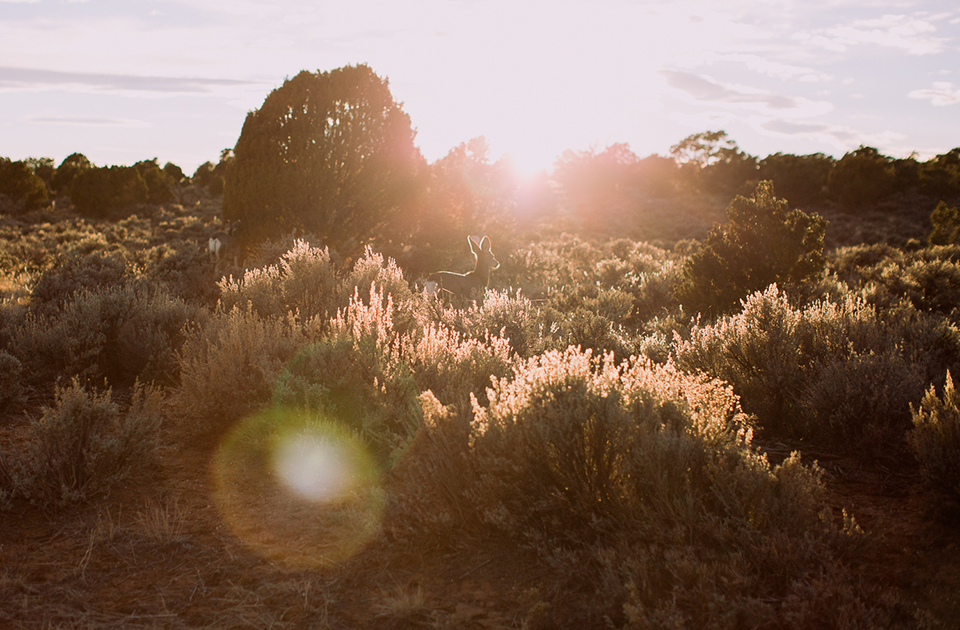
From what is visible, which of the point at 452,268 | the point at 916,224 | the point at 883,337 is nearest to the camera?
the point at 883,337

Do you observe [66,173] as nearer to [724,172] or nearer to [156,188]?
[156,188]

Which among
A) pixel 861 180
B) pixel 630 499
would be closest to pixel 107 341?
pixel 630 499

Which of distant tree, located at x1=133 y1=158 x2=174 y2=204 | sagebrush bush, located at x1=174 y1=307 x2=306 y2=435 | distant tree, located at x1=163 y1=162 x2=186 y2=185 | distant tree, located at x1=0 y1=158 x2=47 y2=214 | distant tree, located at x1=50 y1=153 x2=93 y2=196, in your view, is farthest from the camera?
distant tree, located at x1=163 y1=162 x2=186 y2=185

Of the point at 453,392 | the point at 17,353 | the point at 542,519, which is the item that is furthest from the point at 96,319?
the point at 542,519

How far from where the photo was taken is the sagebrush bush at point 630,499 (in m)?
2.52

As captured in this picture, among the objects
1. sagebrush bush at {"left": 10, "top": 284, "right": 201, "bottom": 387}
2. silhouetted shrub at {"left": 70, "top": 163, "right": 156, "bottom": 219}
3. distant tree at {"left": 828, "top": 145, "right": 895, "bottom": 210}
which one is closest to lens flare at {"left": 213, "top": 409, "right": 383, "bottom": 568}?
sagebrush bush at {"left": 10, "top": 284, "right": 201, "bottom": 387}

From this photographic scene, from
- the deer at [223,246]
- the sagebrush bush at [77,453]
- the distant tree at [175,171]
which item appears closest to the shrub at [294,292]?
the sagebrush bush at [77,453]

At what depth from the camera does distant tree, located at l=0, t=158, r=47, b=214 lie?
30281 millimetres

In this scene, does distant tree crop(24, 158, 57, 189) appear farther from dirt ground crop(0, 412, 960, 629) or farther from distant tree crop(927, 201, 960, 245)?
distant tree crop(927, 201, 960, 245)

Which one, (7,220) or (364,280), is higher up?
(7,220)

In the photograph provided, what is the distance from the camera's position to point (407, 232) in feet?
51.2

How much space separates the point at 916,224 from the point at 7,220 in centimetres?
4605

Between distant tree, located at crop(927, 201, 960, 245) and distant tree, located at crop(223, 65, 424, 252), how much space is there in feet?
66.2

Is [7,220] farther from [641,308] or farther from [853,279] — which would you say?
[853,279]
